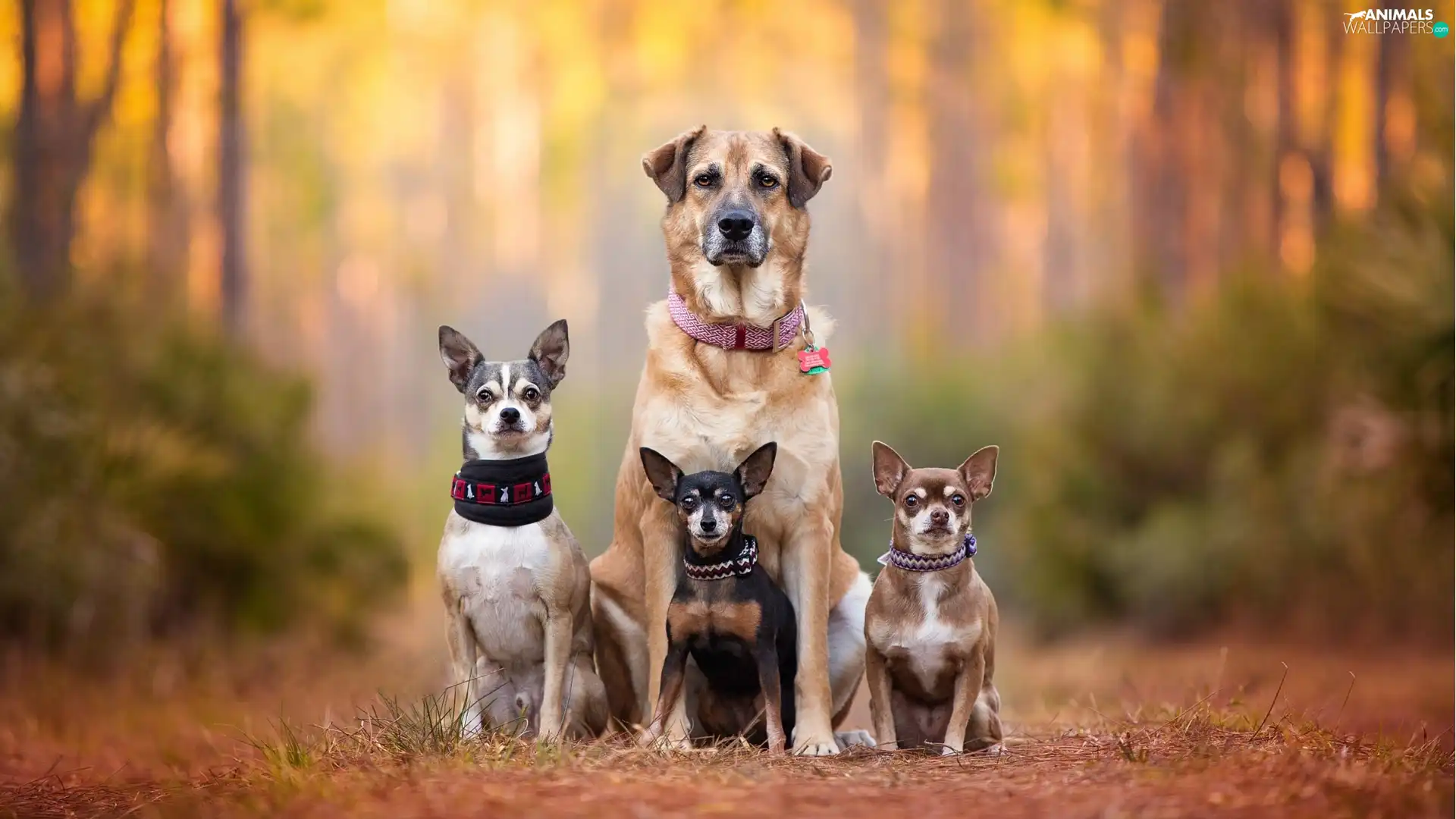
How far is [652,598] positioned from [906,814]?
1724 mm

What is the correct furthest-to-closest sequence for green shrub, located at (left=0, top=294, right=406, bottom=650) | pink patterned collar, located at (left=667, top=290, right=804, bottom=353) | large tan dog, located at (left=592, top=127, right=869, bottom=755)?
green shrub, located at (left=0, top=294, right=406, bottom=650)
pink patterned collar, located at (left=667, top=290, right=804, bottom=353)
large tan dog, located at (left=592, top=127, right=869, bottom=755)

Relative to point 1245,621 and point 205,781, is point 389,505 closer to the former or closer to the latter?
point 1245,621

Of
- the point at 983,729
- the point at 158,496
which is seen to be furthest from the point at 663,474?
the point at 158,496

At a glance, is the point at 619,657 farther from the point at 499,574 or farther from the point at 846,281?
the point at 846,281

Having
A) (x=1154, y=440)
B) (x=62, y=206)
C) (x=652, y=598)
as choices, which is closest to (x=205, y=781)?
(x=652, y=598)

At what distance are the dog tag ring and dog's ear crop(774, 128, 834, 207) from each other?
1.43 ft

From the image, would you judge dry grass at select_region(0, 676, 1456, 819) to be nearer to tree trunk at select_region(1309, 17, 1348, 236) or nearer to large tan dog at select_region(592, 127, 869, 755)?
large tan dog at select_region(592, 127, 869, 755)

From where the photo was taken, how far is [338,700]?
883cm

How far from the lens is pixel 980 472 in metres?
5.09

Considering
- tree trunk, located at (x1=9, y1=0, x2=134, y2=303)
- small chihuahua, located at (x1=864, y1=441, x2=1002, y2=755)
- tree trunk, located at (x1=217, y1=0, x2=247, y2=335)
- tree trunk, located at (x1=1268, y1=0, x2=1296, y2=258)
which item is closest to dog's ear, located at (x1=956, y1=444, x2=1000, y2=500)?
small chihuahua, located at (x1=864, y1=441, x2=1002, y2=755)

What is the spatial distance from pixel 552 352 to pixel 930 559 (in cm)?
166

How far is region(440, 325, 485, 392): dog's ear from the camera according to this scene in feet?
17.1

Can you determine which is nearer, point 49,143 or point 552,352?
point 552,352

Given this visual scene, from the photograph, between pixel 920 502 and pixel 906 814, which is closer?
pixel 906 814
